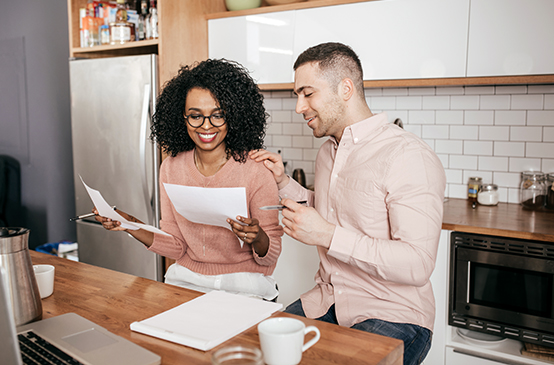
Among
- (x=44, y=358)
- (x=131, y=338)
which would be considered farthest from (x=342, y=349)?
(x=44, y=358)

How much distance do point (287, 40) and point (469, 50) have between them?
42.1 inches

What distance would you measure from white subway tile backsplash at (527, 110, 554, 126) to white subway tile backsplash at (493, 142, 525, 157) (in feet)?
0.44

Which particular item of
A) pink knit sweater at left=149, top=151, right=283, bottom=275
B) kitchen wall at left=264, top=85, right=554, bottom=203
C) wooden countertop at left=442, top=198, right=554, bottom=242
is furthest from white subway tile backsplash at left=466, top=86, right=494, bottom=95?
pink knit sweater at left=149, top=151, right=283, bottom=275

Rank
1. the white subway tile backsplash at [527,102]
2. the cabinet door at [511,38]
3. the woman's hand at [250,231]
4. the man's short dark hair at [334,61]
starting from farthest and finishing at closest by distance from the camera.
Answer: the white subway tile backsplash at [527,102], the cabinet door at [511,38], the man's short dark hair at [334,61], the woman's hand at [250,231]

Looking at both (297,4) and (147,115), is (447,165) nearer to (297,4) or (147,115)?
(297,4)

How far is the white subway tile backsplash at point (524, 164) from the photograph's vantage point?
2617mm

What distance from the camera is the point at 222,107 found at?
5.86 ft

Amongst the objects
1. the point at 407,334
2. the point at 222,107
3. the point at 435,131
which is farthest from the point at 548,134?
the point at 222,107

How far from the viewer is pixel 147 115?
9.62 feet

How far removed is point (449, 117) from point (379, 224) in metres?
1.53

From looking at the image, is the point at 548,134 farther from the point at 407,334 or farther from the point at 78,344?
the point at 78,344

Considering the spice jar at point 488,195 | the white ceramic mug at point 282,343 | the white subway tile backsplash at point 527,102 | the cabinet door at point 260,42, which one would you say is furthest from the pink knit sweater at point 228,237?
the white subway tile backsplash at point 527,102

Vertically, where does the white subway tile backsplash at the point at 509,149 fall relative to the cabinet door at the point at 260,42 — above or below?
below

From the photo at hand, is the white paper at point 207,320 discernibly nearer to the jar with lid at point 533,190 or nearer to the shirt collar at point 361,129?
the shirt collar at point 361,129
